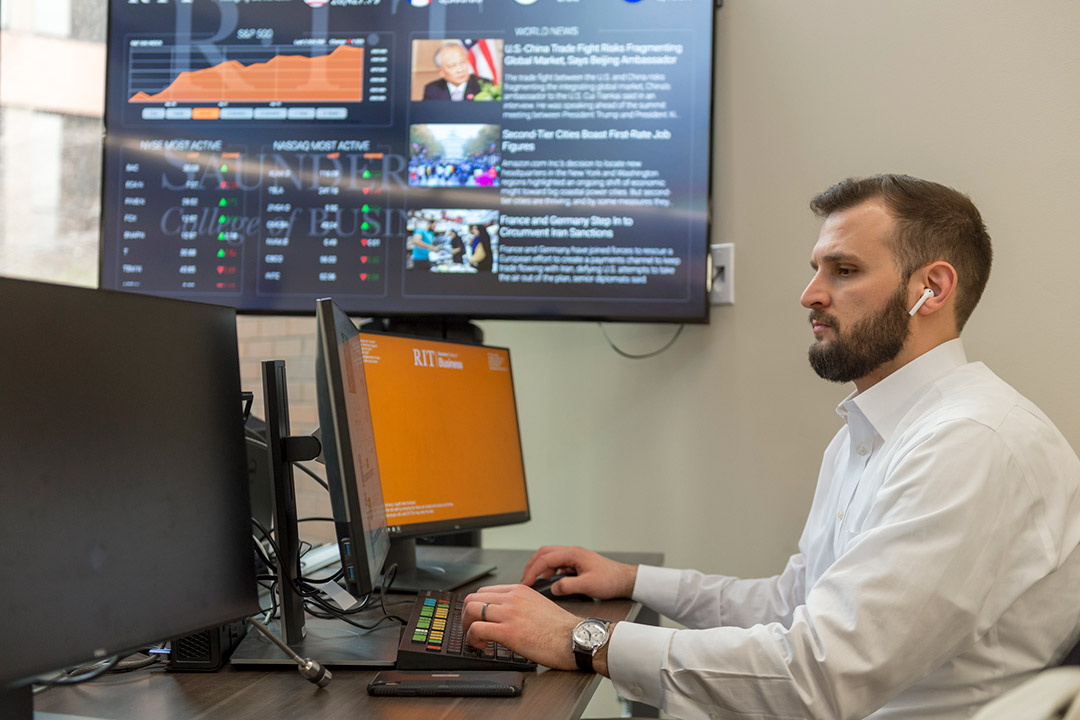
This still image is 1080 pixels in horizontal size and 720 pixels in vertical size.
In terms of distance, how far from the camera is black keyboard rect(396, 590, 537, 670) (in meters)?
1.19

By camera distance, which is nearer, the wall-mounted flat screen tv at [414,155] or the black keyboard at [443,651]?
the black keyboard at [443,651]

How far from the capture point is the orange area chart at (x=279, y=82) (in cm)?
234

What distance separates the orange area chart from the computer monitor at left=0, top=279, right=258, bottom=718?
1380mm

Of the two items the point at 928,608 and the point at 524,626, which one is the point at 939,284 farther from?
the point at 524,626

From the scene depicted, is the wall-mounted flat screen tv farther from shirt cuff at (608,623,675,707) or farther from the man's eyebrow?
shirt cuff at (608,623,675,707)

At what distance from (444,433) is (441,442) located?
0.08 feet

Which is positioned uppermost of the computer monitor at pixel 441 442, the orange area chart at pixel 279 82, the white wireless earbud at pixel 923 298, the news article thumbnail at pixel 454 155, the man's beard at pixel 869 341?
the orange area chart at pixel 279 82

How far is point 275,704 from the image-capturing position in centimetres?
106

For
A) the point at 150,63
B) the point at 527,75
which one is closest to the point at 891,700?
the point at 527,75

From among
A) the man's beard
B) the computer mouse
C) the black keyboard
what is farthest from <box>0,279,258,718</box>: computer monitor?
the man's beard

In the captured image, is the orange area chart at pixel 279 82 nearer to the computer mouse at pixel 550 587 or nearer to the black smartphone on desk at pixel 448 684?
the computer mouse at pixel 550 587

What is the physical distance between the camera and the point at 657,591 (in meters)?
1.68

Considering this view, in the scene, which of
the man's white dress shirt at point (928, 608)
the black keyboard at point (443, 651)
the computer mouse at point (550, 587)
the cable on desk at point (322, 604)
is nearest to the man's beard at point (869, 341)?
the man's white dress shirt at point (928, 608)

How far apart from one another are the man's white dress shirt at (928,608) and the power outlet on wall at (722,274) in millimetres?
964
